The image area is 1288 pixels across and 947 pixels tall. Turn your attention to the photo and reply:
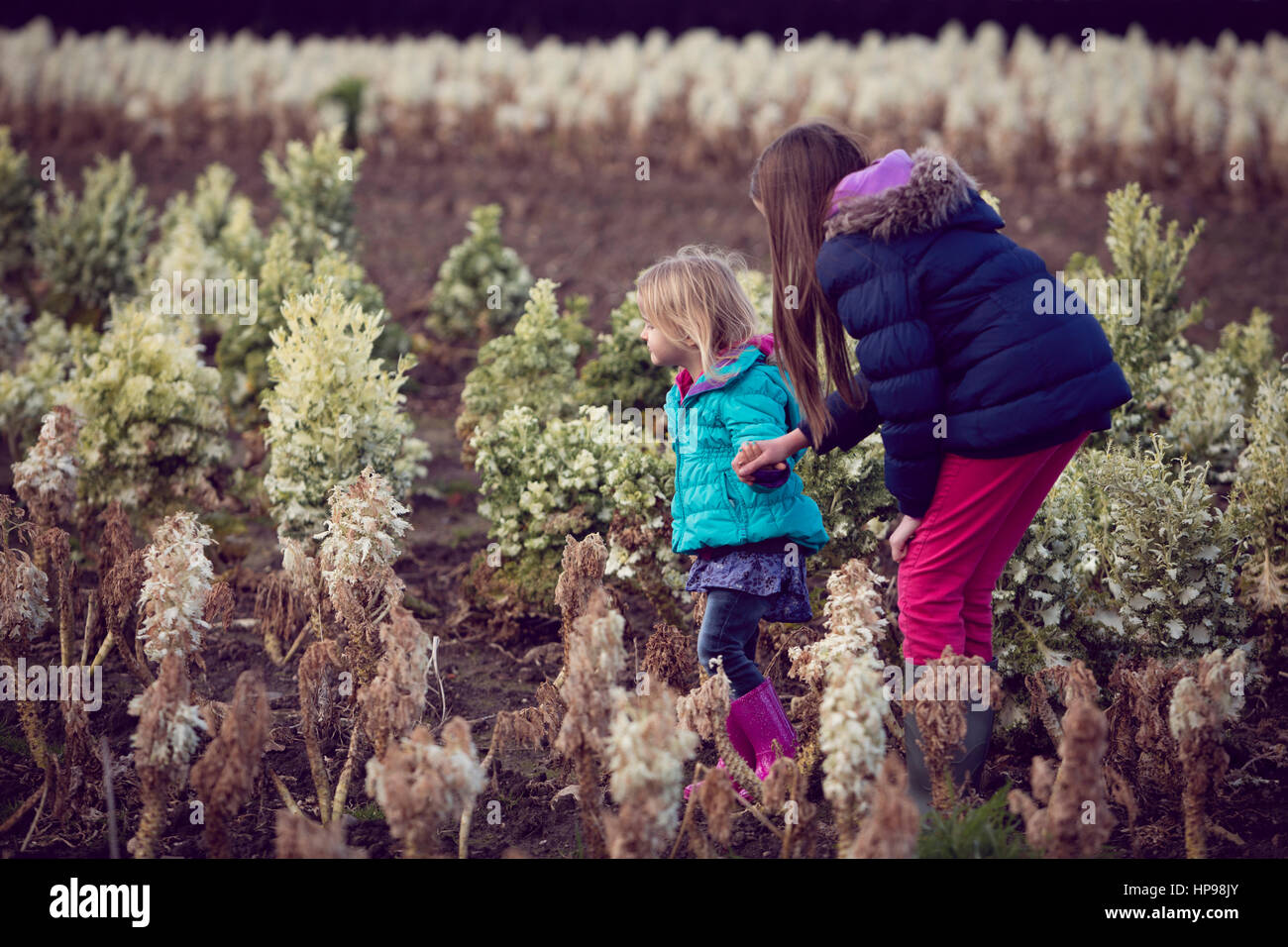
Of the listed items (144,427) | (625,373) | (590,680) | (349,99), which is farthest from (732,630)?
(349,99)

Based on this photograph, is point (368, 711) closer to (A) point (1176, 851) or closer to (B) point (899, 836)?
(B) point (899, 836)

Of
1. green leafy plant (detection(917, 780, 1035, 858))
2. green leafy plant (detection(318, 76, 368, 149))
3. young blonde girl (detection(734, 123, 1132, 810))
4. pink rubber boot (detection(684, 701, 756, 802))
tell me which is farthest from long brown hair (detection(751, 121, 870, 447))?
green leafy plant (detection(318, 76, 368, 149))

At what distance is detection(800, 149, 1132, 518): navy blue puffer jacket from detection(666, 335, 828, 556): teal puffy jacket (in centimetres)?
37

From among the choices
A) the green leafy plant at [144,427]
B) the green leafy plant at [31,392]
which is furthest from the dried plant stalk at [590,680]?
the green leafy plant at [31,392]

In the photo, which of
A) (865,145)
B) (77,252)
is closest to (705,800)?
(865,145)

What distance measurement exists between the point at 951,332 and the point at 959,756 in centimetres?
108

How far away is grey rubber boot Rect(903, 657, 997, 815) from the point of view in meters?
2.83

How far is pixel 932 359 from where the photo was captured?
261 cm

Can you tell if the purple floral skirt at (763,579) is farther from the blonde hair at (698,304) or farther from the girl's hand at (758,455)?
the blonde hair at (698,304)

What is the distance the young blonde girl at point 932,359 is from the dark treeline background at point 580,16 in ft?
45.0

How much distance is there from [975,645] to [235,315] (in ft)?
13.7

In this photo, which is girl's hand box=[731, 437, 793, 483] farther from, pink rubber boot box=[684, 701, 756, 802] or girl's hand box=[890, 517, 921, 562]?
pink rubber boot box=[684, 701, 756, 802]

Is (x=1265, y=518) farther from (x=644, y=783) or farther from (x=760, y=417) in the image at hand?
(x=644, y=783)
